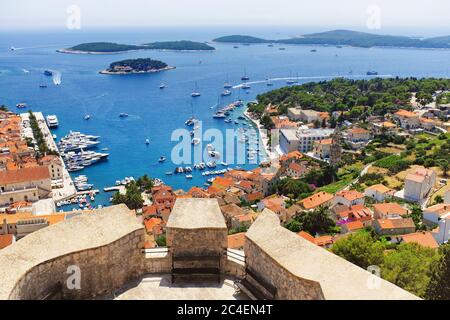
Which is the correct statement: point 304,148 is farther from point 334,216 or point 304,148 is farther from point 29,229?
point 29,229

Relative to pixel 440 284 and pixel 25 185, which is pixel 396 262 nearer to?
pixel 440 284

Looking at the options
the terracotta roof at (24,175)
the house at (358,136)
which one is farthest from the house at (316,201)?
the terracotta roof at (24,175)

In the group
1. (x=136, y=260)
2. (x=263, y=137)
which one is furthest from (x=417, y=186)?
(x=263, y=137)

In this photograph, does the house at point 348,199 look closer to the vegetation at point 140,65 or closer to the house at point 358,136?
the house at point 358,136

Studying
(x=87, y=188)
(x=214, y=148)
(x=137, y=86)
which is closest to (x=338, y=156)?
(x=214, y=148)

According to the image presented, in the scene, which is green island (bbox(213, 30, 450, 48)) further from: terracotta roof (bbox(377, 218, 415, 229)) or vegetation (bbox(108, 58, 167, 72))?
terracotta roof (bbox(377, 218, 415, 229))

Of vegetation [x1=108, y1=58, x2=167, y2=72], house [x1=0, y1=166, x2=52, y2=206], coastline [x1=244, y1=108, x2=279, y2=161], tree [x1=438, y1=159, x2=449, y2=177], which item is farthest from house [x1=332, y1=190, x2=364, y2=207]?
vegetation [x1=108, y1=58, x2=167, y2=72]
